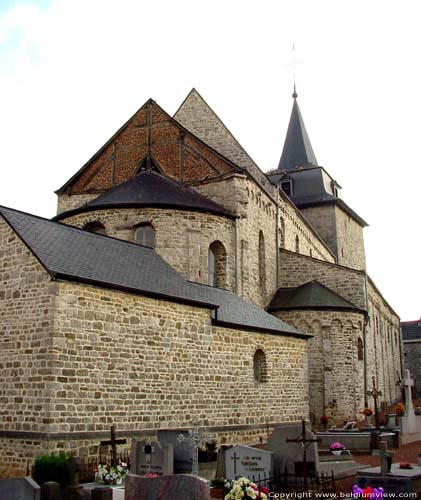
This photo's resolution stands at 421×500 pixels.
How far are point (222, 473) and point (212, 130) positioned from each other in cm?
2078

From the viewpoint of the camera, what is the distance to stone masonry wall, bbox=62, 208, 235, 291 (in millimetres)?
22203

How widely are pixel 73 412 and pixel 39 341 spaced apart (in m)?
1.71

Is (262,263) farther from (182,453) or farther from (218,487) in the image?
(218,487)

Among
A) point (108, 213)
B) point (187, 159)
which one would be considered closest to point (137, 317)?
point (108, 213)

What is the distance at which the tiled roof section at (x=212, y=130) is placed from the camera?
94.3 ft

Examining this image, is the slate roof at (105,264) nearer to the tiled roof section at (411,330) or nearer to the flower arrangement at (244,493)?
the flower arrangement at (244,493)

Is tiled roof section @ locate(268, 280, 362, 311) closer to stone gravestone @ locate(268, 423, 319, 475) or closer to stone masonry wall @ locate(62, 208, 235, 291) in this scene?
stone masonry wall @ locate(62, 208, 235, 291)

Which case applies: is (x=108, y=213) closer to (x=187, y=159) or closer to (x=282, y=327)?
(x=187, y=159)

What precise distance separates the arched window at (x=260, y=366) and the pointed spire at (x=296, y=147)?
3299 centimetres

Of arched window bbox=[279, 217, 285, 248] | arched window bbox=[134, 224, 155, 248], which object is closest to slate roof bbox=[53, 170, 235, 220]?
arched window bbox=[134, 224, 155, 248]

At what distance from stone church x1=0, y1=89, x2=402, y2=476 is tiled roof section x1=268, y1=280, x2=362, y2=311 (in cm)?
9

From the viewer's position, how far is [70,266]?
1394cm

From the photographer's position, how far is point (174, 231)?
2244cm

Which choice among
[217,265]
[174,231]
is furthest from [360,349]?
[174,231]
